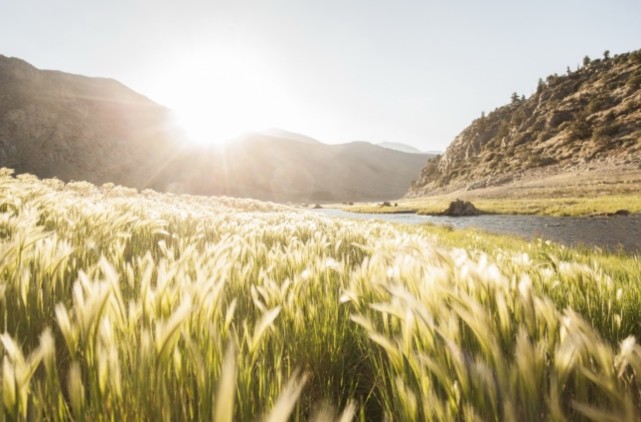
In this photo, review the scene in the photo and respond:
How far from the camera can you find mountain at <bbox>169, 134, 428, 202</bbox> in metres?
121

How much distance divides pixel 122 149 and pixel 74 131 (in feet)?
41.6

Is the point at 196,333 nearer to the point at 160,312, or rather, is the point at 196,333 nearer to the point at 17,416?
the point at 160,312

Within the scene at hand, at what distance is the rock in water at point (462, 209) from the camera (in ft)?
114

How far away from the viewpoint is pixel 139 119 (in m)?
116

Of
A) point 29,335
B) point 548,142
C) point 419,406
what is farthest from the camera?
point 548,142

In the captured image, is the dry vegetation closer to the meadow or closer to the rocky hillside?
the rocky hillside

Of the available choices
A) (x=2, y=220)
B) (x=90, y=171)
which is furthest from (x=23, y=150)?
(x=2, y=220)

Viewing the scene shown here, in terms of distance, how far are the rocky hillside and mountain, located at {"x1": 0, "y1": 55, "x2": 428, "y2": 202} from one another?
6828 cm

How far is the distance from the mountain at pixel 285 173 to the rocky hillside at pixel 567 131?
63.7 m

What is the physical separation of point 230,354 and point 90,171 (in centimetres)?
11556

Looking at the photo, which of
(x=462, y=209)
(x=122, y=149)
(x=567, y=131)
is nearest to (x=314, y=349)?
(x=462, y=209)

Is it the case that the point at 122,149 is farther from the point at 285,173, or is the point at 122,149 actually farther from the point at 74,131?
the point at 285,173

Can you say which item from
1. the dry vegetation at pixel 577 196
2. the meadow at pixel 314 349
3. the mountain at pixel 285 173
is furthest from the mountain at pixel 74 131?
the meadow at pixel 314 349

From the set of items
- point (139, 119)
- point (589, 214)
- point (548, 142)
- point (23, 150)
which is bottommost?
point (589, 214)
